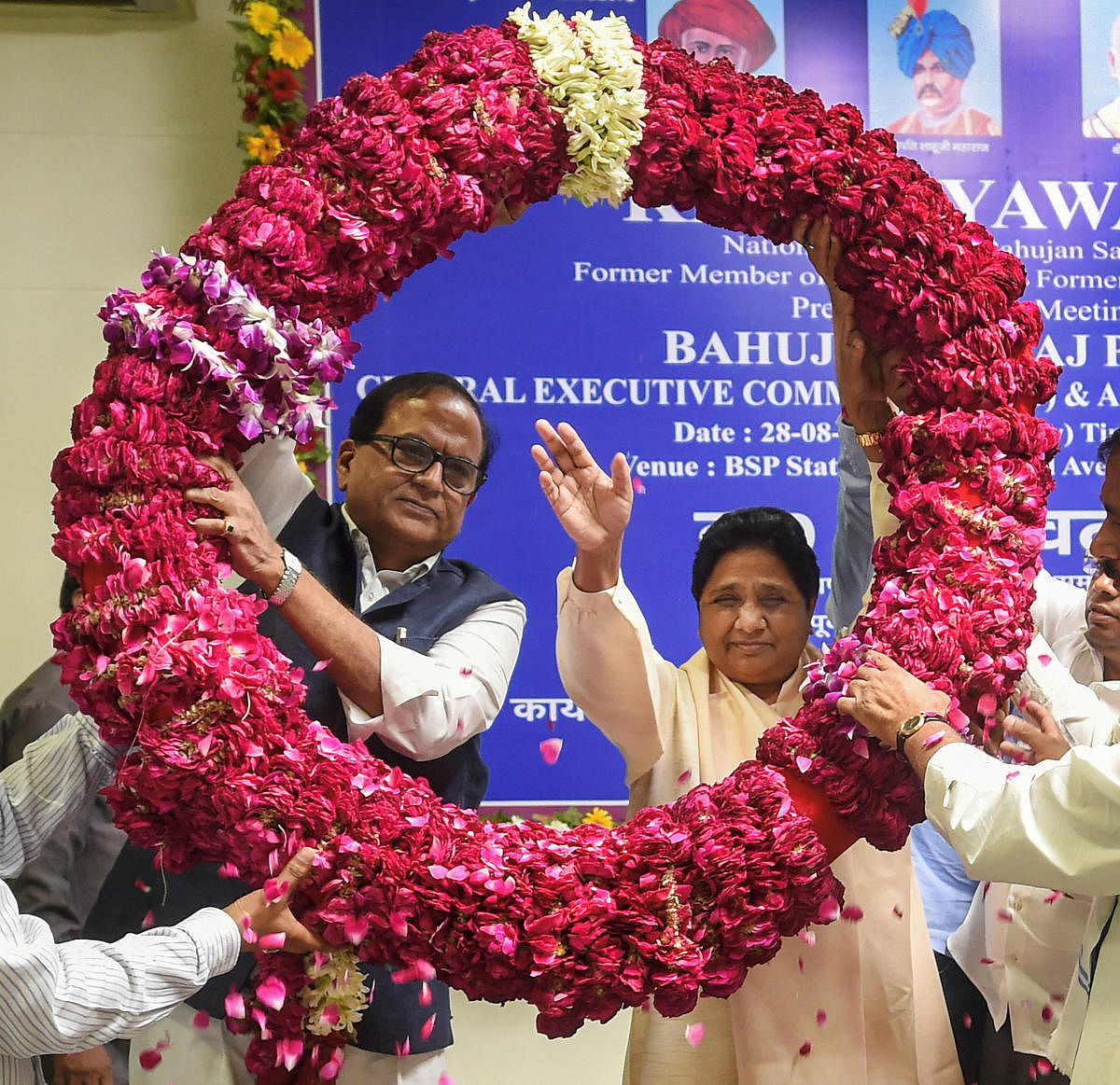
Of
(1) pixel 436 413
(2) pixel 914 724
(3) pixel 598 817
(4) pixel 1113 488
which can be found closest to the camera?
(2) pixel 914 724

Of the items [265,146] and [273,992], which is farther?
[265,146]

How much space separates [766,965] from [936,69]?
269cm

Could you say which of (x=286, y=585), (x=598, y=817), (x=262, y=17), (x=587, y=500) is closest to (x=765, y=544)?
(x=587, y=500)

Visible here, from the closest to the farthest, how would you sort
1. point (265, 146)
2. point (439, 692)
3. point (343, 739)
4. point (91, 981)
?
point (91, 981), point (439, 692), point (343, 739), point (265, 146)

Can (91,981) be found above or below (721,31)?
below

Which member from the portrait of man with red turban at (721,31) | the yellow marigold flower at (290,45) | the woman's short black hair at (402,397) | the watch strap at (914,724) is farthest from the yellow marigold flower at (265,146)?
the watch strap at (914,724)

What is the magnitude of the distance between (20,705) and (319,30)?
200 centimetres

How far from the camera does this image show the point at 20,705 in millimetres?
2920

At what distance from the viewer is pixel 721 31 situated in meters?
3.79

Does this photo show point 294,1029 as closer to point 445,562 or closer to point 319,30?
point 445,562

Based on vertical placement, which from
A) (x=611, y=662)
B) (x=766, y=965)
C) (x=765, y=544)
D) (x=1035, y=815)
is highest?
(x=765, y=544)

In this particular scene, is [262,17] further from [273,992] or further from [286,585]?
[273,992]

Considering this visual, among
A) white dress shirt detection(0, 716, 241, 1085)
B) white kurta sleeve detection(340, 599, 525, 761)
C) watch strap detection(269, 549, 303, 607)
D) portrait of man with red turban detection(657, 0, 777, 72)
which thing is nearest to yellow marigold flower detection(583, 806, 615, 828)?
white kurta sleeve detection(340, 599, 525, 761)

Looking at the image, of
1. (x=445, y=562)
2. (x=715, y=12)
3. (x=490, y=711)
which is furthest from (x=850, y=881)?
(x=715, y=12)
